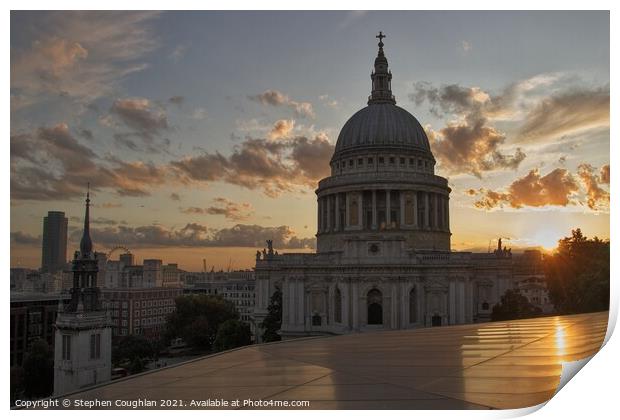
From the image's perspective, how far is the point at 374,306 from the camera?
5894 centimetres

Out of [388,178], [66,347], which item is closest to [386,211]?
[388,178]

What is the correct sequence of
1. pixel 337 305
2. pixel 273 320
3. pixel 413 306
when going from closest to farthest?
pixel 413 306, pixel 337 305, pixel 273 320

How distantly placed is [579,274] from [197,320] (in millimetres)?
49994

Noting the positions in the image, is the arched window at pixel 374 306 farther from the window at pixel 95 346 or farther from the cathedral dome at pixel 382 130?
the window at pixel 95 346

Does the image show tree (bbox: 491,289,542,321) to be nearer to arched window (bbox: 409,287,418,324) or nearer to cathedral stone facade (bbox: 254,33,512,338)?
cathedral stone facade (bbox: 254,33,512,338)

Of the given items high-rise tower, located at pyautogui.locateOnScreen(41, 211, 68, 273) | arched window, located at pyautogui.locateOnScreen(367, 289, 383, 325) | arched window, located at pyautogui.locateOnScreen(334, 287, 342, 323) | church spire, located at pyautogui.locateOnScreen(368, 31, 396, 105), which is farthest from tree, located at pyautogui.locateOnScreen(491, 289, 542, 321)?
high-rise tower, located at pyautogui.locateOnScreen(41, 211, 68, 273)

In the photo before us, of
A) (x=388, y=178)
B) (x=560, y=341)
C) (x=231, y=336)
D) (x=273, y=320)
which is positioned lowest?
(x=231, y=336)

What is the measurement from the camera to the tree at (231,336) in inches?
2475

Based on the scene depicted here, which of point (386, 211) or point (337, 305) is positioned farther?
point (386, 211)

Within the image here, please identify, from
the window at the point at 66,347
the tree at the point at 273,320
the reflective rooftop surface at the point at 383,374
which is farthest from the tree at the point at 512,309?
the reflective rooftop surface at the point at 383,374

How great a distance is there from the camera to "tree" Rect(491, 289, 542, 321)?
57.7 metres

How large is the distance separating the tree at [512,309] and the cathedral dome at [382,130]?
A: 21.3 meters

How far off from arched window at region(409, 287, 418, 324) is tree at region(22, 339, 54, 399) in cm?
3125

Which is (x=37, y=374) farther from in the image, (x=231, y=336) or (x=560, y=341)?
(x=560, y=341)
